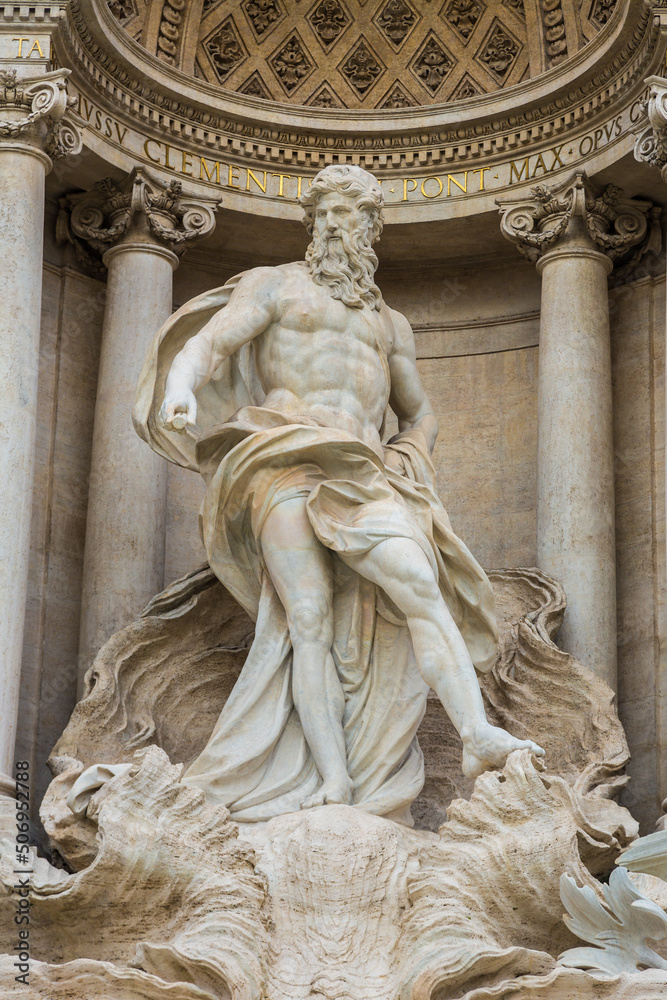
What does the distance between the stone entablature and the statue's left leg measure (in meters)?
3.45

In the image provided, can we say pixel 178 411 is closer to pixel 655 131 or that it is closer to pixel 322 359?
pixel 322 359

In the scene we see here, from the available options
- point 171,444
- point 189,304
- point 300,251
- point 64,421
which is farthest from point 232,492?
point 300,251

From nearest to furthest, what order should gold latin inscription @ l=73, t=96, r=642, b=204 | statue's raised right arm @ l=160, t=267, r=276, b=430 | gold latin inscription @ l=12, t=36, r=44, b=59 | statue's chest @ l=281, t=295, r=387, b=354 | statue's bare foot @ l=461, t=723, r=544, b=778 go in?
statue's bare foot @ l=461, t=723, r=544, b=778 → statue's raised right arm @ l=160, t=267, r=276, b=430 → statue's chest @ l=281, t=295, r=387, b=354 → gold latin inscription @ l=12, t=36, r=44, b=59 → gold latin inscription @ l=73, t=96, r=642, b=204

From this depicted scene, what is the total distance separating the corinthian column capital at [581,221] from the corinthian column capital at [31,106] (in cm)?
281

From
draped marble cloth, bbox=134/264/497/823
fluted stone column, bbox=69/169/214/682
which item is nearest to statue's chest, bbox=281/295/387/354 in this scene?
draped marble cloth, bbox=134/264/497/823

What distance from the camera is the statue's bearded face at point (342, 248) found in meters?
12.0

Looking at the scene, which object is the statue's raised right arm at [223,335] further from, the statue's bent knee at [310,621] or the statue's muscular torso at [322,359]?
the statue's bent knee at [310,621]

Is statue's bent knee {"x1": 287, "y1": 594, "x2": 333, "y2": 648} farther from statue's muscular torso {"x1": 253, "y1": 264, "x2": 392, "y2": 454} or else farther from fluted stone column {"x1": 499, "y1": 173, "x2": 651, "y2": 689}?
fluted stone column {"x1": 499, "y1": 173, "x2": 651, "y2": 689}

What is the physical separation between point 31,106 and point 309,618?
136 inches

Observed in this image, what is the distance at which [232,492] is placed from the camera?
11422 mm

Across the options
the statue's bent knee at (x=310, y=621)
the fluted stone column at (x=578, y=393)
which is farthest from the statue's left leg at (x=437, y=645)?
the fluted stone column at (x=578, y=393)

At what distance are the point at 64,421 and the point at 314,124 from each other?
246 centimetres

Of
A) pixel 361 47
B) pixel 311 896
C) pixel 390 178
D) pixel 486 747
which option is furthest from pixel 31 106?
pixel 311 896

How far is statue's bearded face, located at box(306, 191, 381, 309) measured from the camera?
11953mm
